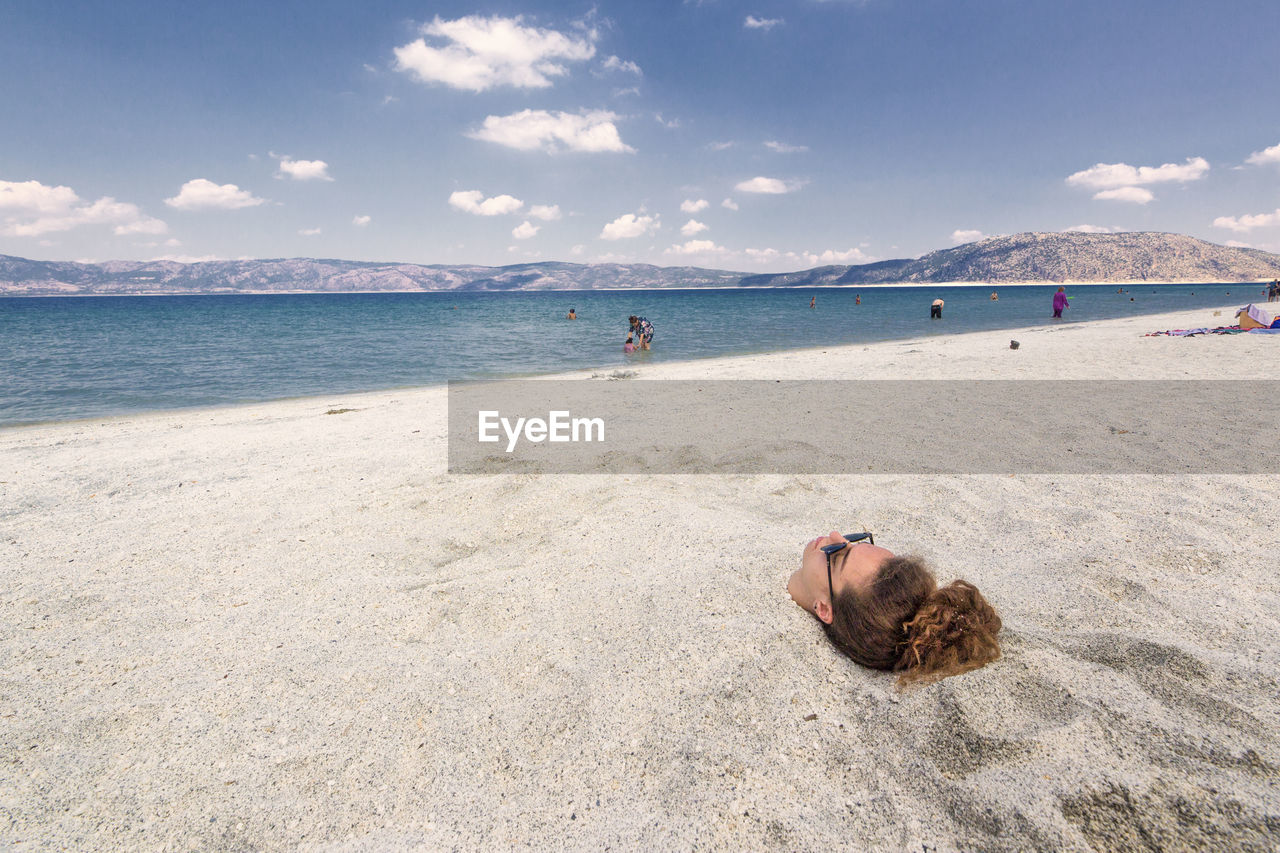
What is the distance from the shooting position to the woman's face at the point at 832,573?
3102 mm

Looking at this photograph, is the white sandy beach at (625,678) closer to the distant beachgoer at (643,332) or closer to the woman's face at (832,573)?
the woman's face at (832,573)

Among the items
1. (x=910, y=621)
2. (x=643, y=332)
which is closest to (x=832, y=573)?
(x=910, y=621)

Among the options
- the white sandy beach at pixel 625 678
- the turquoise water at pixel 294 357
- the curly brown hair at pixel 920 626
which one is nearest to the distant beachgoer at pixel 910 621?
the curly brown hair at pixel 920 626

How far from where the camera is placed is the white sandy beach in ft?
7.43

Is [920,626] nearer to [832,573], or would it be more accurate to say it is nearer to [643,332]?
[832,573]

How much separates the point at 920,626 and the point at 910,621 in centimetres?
5

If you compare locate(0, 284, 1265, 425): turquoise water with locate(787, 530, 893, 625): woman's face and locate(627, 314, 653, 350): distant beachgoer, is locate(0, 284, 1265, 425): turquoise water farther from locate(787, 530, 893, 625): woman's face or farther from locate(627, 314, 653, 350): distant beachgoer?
locate(787, 530, 893, 625): woman's face

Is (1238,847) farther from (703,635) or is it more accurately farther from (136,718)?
(136,718)

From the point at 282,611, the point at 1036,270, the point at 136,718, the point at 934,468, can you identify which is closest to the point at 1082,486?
the point at 934,468

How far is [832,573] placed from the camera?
332cm

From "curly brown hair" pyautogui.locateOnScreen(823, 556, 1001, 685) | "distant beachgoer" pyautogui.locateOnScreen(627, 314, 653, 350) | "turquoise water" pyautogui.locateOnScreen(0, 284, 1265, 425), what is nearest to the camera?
"curly brown hair" pyautogui.locateOnScreen(823, 556, 1001, 685)

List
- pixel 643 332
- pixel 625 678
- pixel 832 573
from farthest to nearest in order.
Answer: pixel 643 332 → pixel 832 573 → pixel 625 678

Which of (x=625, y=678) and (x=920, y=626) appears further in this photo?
(x=625, y=678)

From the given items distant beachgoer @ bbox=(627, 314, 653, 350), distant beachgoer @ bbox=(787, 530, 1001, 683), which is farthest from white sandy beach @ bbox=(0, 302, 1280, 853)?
distant beachgoer @ bbox=(627, 314, 653, 350)
